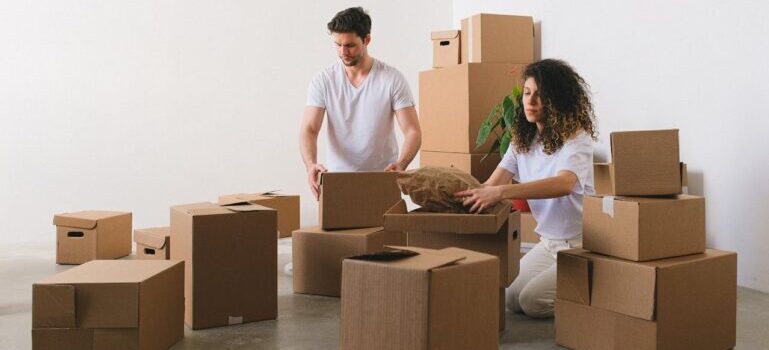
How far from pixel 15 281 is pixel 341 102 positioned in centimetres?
174

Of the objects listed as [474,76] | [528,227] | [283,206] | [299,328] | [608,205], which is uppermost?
[474,76]

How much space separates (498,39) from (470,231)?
2815mm

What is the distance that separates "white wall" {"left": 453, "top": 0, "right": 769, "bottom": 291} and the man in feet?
4.18

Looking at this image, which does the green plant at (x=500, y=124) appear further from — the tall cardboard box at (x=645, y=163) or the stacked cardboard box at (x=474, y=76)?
the tall cardboard box at (x=645, y=163)

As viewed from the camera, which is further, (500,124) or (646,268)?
(500,124)

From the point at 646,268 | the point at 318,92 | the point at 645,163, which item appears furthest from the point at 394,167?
the point at 646,268

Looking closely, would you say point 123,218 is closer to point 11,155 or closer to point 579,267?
point 11,155

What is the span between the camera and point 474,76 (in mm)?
4812

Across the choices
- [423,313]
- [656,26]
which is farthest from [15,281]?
[656,26]

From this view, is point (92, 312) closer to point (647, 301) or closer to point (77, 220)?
point (647, 301)

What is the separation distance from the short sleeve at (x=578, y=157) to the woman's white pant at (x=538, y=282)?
29 centimetres

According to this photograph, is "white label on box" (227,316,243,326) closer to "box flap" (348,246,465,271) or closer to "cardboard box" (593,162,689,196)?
"box flap" (348,246,465,271)

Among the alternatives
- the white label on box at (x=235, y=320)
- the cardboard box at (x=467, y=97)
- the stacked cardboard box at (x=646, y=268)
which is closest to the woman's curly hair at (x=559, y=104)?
the stacked cardboard box at (x=646, y=268)

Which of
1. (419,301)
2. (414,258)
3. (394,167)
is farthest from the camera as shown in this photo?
(394,167)
